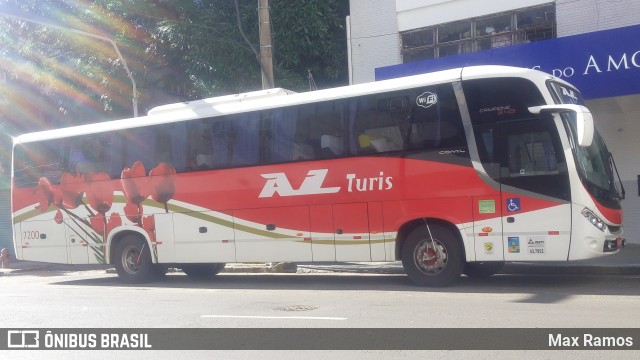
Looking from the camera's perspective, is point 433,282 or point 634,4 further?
point 634,4

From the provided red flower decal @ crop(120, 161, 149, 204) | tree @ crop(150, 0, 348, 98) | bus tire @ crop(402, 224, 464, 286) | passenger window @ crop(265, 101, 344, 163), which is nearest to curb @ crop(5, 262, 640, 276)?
bus tire @ crop(402, 224, 464, 286)

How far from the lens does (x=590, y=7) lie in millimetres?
15859

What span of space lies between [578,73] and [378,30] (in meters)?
6.34

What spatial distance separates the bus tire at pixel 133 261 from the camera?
49.1 ft

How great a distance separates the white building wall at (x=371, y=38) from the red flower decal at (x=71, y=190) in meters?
8.03

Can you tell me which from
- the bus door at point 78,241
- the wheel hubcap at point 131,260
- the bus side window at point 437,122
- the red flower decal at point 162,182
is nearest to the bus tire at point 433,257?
the bus side window at point 437,122

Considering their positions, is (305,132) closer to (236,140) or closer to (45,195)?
(236,140)

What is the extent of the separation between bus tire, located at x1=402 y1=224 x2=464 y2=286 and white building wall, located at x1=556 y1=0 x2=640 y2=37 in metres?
7.42

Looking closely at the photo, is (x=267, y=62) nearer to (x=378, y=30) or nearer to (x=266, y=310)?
(x=378, y=30)

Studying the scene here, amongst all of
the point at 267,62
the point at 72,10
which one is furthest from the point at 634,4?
the point at 72,10

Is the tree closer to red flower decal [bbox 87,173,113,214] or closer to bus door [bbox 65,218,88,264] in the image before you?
red flower decal [bbox 87,173,113,214]

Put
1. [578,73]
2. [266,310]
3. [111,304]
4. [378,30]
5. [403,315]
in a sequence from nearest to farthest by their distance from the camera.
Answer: [403,315] → [266,310] → [111,304] → [578,73] → [378,30]

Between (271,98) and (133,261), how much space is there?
5116 millimetres

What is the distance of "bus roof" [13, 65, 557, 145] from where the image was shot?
11008mm
